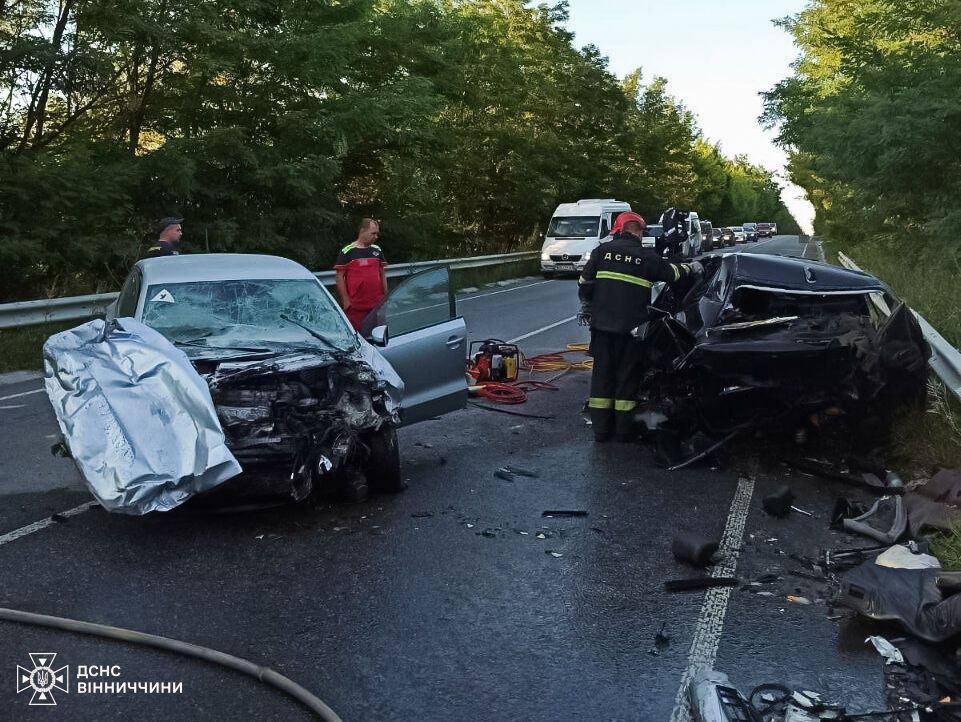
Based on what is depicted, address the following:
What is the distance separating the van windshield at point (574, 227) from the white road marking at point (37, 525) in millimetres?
25391

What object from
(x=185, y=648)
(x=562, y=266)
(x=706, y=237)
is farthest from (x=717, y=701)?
(x=706, y=237)

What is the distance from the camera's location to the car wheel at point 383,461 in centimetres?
654

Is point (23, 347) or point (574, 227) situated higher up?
point (574, 227)

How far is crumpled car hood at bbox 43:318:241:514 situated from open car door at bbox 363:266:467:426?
1883 millimetres

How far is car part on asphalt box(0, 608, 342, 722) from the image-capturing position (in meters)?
3.68

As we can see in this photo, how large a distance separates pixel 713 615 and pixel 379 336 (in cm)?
331

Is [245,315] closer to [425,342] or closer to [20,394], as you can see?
[425,342]

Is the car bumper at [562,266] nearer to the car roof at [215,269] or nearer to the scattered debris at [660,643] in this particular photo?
the car roof at [215,269]

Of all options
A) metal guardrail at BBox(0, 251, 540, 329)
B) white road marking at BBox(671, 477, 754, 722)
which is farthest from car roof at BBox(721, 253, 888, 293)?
metal guardrail at BBox(0, 251, 540, 329)

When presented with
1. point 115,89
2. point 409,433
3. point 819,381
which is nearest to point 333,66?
point 115,89

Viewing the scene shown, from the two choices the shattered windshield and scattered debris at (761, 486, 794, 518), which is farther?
the shattered windshield

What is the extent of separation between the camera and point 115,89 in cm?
1842

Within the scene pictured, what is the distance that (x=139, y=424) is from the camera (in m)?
5.54

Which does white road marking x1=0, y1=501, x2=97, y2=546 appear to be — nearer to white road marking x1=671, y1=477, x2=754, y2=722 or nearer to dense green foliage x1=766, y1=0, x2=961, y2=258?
white road marking x1=671, y1=477, x2=754, y2=722
